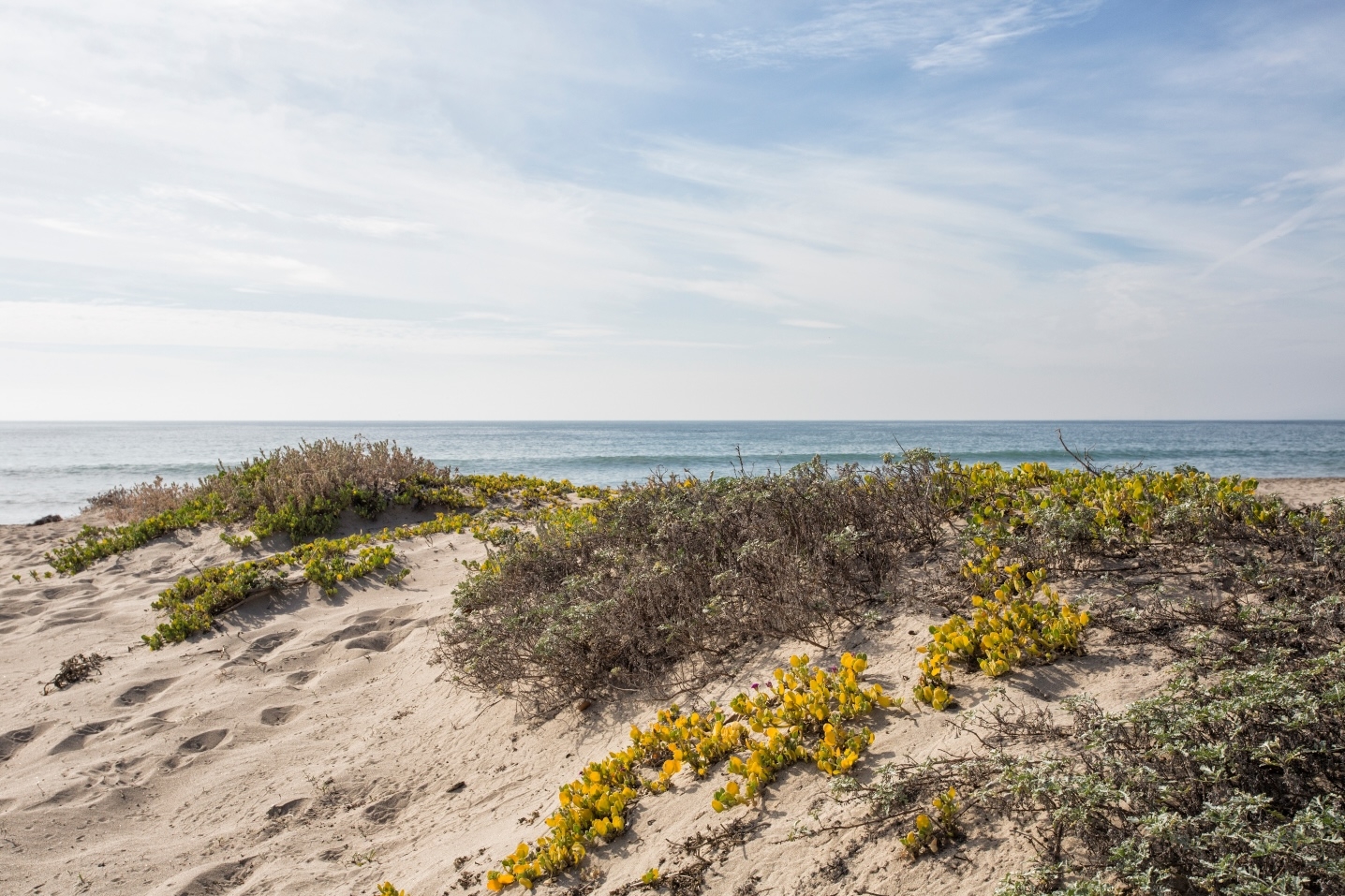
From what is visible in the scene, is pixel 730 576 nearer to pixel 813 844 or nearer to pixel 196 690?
pixel 813 844

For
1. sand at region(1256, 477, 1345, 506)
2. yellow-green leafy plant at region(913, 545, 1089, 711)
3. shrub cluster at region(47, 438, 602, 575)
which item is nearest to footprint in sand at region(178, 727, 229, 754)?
yellow-green leafy plant at region(913, 545, 1089, 711)

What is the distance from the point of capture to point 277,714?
528cm

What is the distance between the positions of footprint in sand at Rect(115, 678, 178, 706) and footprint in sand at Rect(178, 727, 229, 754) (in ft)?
3.39

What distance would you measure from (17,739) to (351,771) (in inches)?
108

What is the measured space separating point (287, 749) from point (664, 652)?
262 centimetres

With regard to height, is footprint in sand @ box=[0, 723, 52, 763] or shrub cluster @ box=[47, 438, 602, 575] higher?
shrub cluster @ box=[47, 438, 602, 575]

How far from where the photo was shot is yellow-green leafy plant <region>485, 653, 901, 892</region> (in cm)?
299

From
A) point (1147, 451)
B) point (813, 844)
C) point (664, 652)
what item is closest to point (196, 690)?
point (664, 652)

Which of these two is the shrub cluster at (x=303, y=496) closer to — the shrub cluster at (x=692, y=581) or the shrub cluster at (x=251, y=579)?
the shrub cluster at (x=251, y=579)

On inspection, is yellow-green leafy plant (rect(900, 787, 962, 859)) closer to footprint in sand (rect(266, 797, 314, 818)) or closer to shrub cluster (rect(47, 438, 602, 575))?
footprint in sand (rect(266, 797, 314, 818))

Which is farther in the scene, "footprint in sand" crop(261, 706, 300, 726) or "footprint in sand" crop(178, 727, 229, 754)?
"footprint in sand" crop(261, 706, 300, 726)

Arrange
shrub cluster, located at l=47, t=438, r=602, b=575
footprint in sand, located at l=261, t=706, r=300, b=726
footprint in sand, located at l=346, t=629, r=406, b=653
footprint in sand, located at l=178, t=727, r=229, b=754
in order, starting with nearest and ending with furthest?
1. footprint in sand, located at l=178, t=727, r=229, b=754
2. footprint in sand, located at l=261, t=706, r=300, b=726
3. footprint in sand, located at l=346, t=629, r=406, b=653
4. shrub cluster, located at l=47, t=438, r=602, b=575

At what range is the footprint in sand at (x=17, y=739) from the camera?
4.92 metres

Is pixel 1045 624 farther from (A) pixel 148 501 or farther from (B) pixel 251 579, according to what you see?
(A) pixel 148 501
